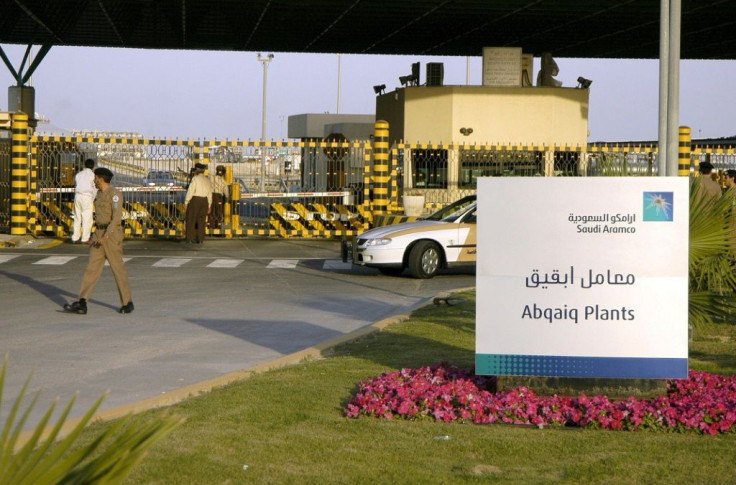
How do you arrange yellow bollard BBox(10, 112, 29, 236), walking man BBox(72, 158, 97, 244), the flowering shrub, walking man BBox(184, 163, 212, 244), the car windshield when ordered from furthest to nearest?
yellow bollard BBox(10, 112, 29, 236) < walking man BBox(184, 163, 212, 244) < walking man BBox(72, 158, 97, 244) < the car windshield < the flowering shrub

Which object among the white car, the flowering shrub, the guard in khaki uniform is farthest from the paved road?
the flowering shrub

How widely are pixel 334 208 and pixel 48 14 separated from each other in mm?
8780

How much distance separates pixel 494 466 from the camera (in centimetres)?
711

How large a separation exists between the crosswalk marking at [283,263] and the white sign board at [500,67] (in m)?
12.0

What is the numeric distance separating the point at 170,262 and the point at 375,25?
11446mm

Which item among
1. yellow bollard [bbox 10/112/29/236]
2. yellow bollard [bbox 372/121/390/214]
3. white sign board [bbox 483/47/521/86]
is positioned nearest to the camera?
yellow bollard [bbox 10/112/29/236]

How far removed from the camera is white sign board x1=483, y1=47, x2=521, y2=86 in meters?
35.1

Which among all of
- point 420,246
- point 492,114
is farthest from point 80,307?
point 492,114

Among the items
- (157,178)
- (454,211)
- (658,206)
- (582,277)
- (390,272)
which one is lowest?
(390,272)

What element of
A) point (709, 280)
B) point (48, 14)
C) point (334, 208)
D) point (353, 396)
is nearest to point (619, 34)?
point (334, 208)

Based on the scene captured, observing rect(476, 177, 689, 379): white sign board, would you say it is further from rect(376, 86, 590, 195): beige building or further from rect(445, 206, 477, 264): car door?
rect(376, 86, 590, 195): beige building

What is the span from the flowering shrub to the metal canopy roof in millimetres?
20792

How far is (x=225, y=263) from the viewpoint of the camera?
24.2 metres

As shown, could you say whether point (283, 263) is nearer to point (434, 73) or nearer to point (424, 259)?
point (424, 259)
